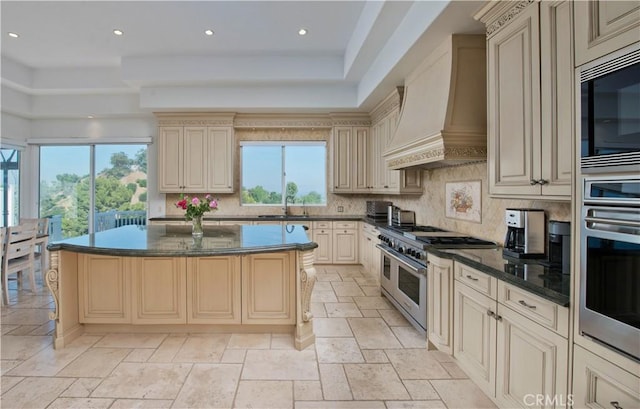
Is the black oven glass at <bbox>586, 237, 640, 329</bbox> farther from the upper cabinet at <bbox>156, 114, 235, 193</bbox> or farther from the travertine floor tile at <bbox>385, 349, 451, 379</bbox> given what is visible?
the upper cabinet at <bbox>156, 114, 235, 193</bbox>

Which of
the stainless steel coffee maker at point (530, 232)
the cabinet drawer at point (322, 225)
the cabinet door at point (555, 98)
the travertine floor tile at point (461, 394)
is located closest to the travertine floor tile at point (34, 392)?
the travertine floor tile at point (461, 394)

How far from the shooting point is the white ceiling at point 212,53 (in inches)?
141

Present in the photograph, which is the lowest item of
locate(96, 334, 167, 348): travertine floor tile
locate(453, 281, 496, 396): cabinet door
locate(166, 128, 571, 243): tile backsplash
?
locate(96, 334, 167, 348): travertine floor tile

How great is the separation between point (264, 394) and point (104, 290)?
6.50 feet

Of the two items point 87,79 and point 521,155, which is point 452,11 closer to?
point 521,155

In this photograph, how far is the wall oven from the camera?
3.90ft

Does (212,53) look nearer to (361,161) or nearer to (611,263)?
(361,161)

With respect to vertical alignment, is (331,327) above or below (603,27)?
below

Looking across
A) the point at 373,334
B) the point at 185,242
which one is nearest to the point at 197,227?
the point at 185,242

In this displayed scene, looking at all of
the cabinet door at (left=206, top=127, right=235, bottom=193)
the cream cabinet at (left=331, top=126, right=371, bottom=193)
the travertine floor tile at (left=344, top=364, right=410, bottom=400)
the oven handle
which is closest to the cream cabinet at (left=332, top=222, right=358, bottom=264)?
the cream cabinet at (left=331, top=126, right=371, bottom=193)

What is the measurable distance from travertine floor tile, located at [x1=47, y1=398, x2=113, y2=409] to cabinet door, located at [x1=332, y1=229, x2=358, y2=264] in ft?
13.6

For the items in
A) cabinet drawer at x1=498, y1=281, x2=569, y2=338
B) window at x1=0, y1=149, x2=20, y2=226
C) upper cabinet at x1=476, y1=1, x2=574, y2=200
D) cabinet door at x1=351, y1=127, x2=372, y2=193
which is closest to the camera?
cabinet drawer at x1=498, y1=281, x2=569, y2=338

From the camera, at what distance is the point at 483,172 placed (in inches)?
123

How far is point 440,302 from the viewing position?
104 inches
